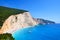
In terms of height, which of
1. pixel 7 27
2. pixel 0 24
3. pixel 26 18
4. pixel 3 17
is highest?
pixel 26 18

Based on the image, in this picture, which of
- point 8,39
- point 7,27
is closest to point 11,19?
point 7,27

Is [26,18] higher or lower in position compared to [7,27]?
higher

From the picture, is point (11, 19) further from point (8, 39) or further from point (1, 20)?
point (8, 39)

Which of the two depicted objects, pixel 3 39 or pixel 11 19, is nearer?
pixel 3 39

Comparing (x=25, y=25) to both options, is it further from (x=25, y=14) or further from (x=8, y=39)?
(x=8, y=39)

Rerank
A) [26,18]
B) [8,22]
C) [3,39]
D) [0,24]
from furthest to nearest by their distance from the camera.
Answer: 1. [26,18]
2. [0,24]
3. [8,22]
4. [3,39]

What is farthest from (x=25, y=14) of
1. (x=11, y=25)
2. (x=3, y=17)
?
(x=11, y=25)

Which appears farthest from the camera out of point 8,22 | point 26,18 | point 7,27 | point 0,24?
point 26,18

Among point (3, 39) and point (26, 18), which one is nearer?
point (3, 39)

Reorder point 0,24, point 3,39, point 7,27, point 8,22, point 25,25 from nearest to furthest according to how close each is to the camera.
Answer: point 3,39 → point 7,27 → point 8,22 → point 0,24 → point 25,25
